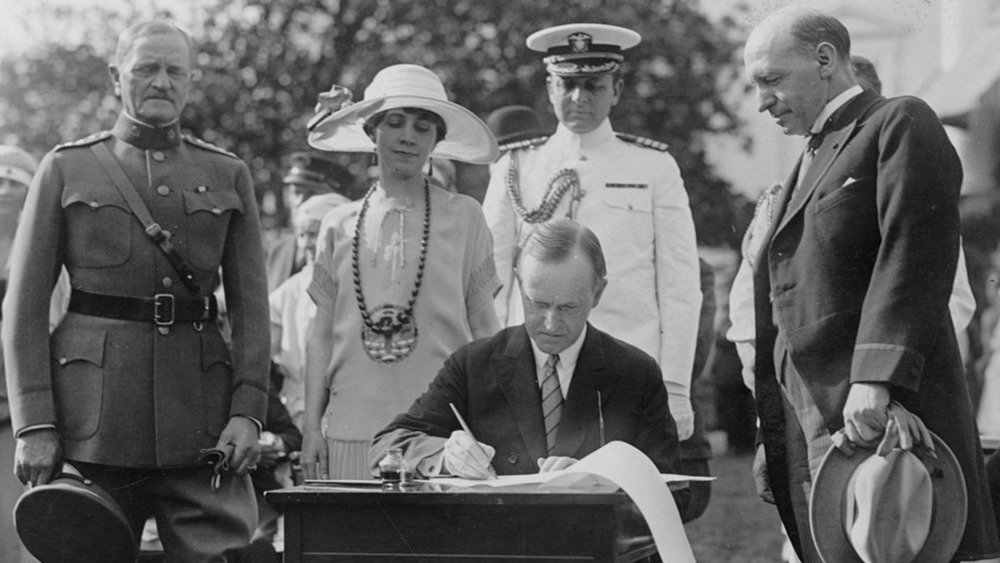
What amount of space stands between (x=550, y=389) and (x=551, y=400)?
0.11 feet

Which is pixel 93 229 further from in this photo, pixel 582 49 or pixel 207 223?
pixel 582 49

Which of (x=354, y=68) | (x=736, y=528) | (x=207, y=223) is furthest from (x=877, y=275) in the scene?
(x=354, y=68)

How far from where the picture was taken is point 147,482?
16.4ft

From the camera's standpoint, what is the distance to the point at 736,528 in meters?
10.5

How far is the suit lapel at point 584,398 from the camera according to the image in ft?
13.6

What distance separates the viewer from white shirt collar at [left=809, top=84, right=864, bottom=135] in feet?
14.5

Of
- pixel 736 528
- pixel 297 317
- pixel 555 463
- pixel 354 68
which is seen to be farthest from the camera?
pixel 354 68

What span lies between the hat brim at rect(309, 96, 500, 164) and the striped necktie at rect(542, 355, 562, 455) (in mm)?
1591

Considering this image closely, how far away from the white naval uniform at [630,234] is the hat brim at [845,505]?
187cm

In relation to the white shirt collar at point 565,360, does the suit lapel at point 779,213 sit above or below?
above

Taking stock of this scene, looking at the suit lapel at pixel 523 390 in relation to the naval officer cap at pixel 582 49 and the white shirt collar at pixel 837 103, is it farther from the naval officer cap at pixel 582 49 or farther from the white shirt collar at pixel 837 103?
Result: the naval officer cap at pixel 582 49

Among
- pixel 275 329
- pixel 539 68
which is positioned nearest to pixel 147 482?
pixel 275 329

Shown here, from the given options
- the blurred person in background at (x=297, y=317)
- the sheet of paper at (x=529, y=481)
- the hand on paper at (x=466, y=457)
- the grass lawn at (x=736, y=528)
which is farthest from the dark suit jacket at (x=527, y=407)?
the grass lawn at (x=736, y=528)

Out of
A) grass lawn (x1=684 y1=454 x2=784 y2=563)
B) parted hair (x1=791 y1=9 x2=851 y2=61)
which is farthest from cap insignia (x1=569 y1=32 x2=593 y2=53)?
grass lawn (x1=684 y1=454 x2=784 y2=563)
